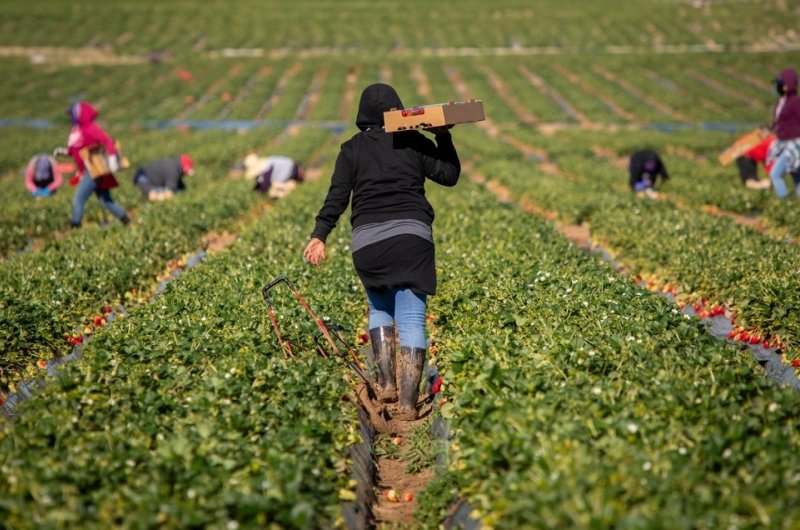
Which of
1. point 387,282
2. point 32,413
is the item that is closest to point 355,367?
point 387,282

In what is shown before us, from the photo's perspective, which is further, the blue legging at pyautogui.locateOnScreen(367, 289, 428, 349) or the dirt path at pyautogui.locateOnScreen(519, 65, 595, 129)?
the dirt path at pyautogui.locateOnScreen(519, 65, 595, 129)

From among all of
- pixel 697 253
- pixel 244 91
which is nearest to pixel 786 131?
pixel 697 253

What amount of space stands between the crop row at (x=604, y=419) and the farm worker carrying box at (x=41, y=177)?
37.8ft

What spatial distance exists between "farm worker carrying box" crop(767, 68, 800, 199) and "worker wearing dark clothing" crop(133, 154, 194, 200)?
38.4 ft

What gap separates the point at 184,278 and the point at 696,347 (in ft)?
17.0

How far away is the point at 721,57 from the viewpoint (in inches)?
1895

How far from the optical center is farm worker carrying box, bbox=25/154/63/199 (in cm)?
1480

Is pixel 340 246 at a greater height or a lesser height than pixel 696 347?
lesser

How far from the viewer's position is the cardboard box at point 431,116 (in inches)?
192

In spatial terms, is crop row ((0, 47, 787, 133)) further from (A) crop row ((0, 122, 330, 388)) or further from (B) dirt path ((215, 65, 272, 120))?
(A) crop row ((0, 122, 330, 388))

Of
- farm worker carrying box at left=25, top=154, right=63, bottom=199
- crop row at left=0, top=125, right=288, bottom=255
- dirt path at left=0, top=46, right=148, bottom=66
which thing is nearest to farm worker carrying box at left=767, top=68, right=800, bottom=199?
crop row at left=0, top=125, right=288, bottom=255

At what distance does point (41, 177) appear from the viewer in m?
14.9

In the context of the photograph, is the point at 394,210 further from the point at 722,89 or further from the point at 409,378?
the point at 722,89

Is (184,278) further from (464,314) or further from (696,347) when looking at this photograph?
(696,347)
